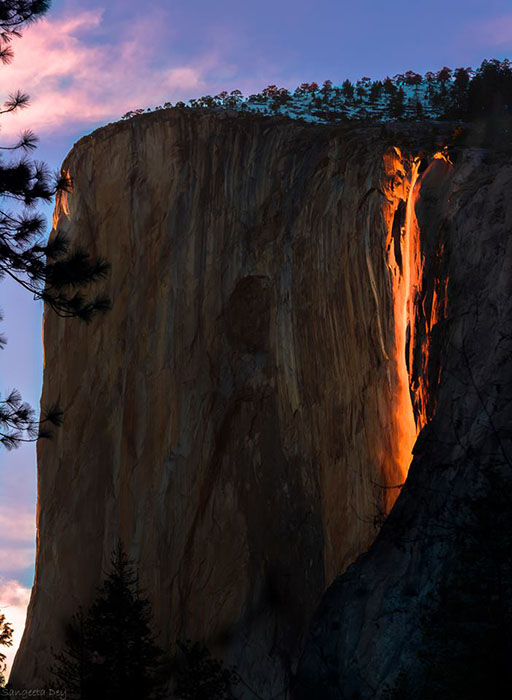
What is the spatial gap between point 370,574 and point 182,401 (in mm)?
14087

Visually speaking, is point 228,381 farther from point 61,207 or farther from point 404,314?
point 61,207

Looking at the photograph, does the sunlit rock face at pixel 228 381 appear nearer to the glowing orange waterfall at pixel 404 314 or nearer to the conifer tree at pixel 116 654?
the glowing orange waterfall at pixel 404 314

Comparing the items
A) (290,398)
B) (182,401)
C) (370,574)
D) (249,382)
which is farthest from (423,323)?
(182,401)

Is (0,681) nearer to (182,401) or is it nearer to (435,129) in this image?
(182,401)

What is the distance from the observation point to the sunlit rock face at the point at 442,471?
9125 mm

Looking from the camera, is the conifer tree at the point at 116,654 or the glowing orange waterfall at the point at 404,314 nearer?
the glowing orange waterfall at the point at 404,314

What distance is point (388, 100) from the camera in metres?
30.8

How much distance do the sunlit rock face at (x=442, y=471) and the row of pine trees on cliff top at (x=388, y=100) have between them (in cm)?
1489

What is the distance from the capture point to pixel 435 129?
23.8 m

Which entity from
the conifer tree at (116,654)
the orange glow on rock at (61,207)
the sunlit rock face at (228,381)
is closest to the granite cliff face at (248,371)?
the sunlit rock face at (228,381)

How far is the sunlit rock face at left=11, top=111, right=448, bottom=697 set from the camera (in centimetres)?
1759

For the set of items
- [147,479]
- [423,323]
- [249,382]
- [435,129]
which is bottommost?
[423,323]

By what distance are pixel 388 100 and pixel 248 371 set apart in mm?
12815

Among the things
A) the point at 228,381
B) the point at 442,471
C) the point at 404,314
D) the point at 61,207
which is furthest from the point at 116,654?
the point at 61,207
